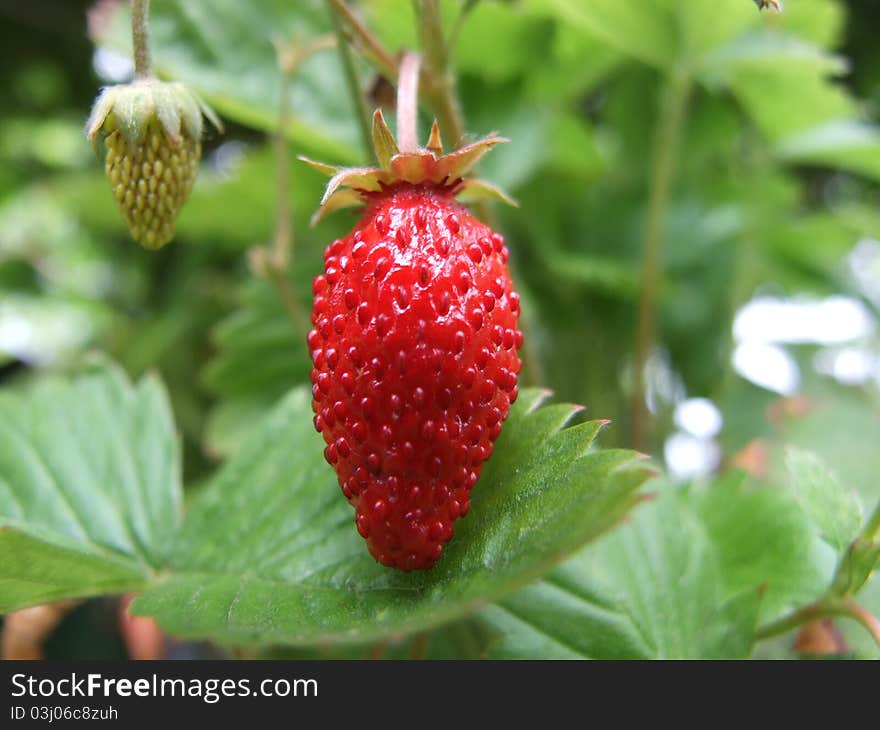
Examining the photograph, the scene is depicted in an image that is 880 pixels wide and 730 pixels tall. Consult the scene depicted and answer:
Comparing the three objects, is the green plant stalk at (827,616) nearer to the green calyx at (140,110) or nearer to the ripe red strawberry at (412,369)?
the ripe red strawberry at (412,369)

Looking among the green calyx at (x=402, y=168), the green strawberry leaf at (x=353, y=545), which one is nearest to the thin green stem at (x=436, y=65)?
the green calyx at (x=402, y=168)

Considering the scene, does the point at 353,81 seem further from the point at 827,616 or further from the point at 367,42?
the point at 827,616

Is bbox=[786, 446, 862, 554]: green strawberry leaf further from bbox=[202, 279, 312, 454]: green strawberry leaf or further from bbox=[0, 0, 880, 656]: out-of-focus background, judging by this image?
bbox=[202, 279, 312, 454]: green strawberry leaf

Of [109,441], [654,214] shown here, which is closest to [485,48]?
[654,214]

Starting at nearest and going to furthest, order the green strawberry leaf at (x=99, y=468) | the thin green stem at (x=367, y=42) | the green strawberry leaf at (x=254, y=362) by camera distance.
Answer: the thin green stem at (x=367, y=42)
the green strawberry leaf at (x=99, y=468)
the green strawberry leaf at (x=254, y=362)

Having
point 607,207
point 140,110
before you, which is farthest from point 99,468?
point 607,207

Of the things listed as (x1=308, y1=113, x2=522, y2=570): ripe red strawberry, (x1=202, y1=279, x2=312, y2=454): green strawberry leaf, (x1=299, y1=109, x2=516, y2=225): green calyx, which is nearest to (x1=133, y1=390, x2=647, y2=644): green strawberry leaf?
(x1=308, y1=113, x2=522, y2=570): ripe red strawberry

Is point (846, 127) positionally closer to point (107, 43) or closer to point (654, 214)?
point (654, 214)
